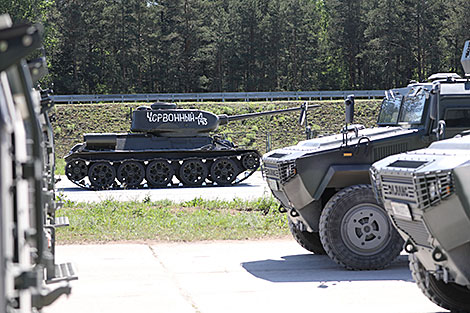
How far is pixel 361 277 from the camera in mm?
8484

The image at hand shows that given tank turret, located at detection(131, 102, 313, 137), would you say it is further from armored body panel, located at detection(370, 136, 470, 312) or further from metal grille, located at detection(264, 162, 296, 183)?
armored body panel, located at detection(370, 136, 470, 312)

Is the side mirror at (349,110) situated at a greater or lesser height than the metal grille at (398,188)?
greater

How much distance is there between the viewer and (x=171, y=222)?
497 inches

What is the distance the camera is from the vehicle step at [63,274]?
221 inches

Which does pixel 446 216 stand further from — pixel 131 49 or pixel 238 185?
pixel 131 49

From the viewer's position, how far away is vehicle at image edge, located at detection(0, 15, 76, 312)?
300 centimetres

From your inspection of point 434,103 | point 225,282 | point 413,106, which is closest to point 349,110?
point 413,106

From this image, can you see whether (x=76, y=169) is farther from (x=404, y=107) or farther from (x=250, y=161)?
(x=404, y=107)

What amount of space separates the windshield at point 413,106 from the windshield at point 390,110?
17cm

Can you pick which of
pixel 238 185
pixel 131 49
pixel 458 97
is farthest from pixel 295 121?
pixel 458 97

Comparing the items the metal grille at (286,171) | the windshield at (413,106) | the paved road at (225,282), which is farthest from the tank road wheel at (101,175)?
the metal grille at (286,171)

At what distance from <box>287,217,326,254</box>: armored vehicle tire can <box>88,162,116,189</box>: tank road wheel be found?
547 inches

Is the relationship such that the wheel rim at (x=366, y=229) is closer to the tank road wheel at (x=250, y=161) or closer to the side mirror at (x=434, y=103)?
the side mirror at (x=434, y=103)

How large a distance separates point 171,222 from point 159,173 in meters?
11.3
